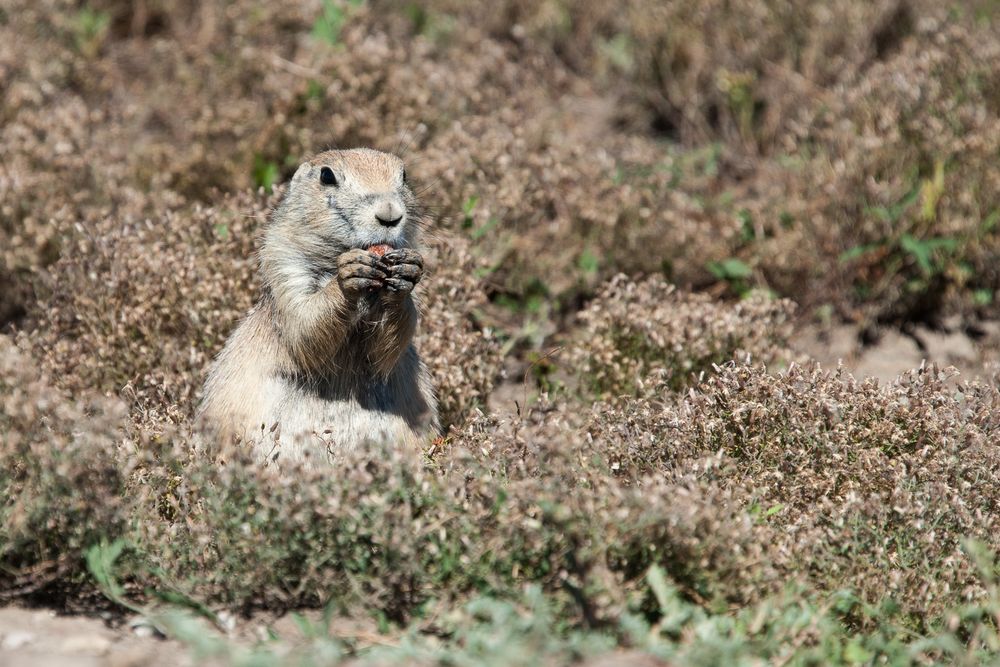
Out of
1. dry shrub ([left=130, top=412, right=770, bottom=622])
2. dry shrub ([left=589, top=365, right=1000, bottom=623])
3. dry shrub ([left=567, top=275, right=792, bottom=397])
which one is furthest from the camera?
dry shrub ([left=567, top=275, right=792, bottom=397])

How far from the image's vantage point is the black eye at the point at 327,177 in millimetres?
5168

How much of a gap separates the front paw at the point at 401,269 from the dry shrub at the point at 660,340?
5.11 ft

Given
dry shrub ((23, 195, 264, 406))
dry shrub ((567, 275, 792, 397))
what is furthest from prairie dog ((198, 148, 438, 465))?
dry shrub ((567, 275, 792, 397))

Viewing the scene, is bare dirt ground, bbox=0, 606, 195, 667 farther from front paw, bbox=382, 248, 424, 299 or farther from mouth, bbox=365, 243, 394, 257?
mouth, bbox=365, 243, 394, 257

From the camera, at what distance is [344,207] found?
5066 millimetres

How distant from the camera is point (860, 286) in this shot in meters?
7.48

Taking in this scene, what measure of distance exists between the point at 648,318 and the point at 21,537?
3.30 metres

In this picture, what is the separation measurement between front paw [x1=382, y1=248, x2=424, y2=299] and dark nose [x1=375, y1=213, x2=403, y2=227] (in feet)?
0.36

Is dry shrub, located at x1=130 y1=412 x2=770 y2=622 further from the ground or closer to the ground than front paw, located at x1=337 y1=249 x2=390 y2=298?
closer to the ground

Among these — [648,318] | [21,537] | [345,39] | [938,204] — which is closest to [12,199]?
[345,39]

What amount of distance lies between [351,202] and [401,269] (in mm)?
419

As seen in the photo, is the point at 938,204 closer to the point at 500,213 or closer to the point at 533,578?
the point at 500,213

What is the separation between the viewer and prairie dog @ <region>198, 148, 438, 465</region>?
4918mm

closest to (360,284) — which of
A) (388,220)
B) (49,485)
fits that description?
(388,220)
